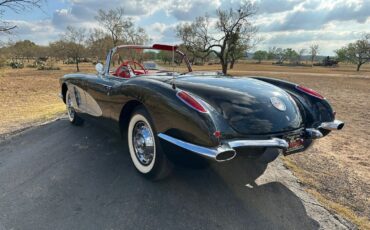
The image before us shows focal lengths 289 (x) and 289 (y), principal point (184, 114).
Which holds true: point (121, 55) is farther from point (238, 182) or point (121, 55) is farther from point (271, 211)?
point (271, 211)

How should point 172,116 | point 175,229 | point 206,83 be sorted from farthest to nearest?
1. point 206,83
2. point 172,116
3. point 175,229

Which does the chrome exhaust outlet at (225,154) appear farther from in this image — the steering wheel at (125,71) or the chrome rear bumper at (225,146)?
the steering wheel at (125,71)

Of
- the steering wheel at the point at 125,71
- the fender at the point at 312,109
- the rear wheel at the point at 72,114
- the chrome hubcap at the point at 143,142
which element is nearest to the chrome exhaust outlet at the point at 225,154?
the chrome hubcap at the point at 143,142

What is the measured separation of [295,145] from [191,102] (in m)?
1.16

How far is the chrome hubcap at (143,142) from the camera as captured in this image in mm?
2990

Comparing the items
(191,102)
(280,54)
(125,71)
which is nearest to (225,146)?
(191,102)

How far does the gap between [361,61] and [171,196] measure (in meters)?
74.2

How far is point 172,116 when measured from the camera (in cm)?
253

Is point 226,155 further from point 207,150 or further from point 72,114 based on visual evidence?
point 72,114

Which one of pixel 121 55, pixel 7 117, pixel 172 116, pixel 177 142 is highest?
pixel 121 55

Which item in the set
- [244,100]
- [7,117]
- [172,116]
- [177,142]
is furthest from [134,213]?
[7,117]

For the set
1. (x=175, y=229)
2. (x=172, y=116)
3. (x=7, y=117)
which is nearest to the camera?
(x=175, y=229)

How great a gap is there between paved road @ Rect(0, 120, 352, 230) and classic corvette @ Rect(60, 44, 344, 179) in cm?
29

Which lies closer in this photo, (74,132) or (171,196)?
(171,196)
